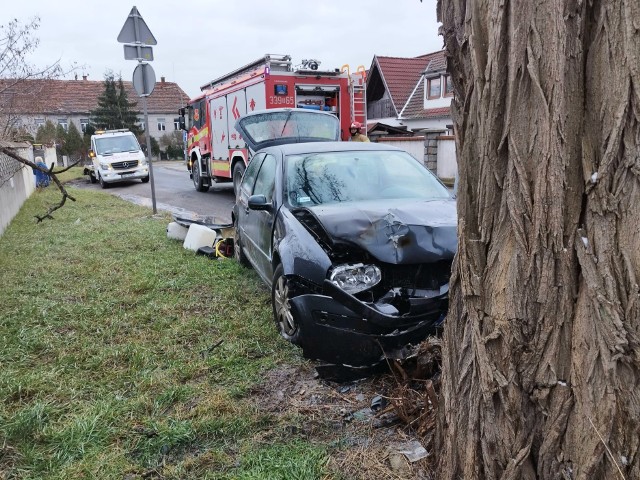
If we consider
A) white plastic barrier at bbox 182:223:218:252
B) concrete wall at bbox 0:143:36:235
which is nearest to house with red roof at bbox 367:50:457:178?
concrete wall at bbox 0:143:36:235

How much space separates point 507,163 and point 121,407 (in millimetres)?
2629

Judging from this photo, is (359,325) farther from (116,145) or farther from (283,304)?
(116,145)

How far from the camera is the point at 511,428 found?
1960mm

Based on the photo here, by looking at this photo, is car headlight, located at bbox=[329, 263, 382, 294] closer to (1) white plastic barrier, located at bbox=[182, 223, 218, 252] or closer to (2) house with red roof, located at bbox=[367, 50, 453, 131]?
(1) white plastic barrier, located at bbox=[182, 223, 218, 252]

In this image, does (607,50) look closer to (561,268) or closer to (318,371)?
(561,268)

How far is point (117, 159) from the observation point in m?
19.8

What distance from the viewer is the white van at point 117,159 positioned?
64.8 feet

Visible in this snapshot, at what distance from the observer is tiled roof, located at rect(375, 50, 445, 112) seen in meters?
32.0

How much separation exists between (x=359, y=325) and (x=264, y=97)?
9214 mm

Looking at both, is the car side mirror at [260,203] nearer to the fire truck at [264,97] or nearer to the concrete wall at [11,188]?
the concrete wall at [11,188]

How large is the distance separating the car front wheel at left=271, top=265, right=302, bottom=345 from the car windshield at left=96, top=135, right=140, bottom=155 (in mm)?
18360

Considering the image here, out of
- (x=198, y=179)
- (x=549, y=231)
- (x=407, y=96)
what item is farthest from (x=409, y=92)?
(x=549, y=231)

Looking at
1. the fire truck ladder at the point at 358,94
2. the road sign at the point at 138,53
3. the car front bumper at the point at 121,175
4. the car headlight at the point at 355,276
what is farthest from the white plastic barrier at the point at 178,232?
the car front bumper at the point at 121,175

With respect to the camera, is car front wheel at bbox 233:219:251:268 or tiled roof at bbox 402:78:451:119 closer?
car front wheel at bbox 233:219:251:268
